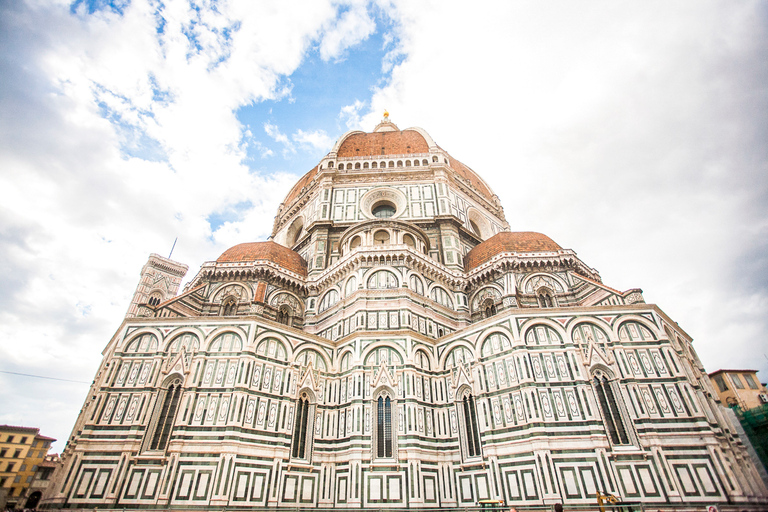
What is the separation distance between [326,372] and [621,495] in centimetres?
1223

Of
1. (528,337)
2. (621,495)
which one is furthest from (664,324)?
(621,495)

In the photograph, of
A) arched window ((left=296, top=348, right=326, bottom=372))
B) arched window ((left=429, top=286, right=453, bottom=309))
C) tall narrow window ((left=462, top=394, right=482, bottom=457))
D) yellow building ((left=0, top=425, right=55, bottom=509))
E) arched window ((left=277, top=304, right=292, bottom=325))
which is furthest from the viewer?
yellow building ((left=0, top=425, right=55, bottom=509))

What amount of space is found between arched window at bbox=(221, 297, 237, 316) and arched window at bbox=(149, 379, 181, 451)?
6.14m

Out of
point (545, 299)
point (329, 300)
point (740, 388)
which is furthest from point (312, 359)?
point (740, 388)

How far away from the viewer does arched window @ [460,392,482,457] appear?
51.7 feet

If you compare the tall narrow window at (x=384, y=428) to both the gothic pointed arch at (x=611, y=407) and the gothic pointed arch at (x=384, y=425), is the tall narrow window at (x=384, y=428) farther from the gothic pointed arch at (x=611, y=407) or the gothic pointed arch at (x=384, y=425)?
the gothic pointed arch at (x=611, y=407)

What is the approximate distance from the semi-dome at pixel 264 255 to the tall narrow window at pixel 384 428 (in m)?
10.5

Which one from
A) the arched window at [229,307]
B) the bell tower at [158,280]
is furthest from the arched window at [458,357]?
the bell tower at [158,280]

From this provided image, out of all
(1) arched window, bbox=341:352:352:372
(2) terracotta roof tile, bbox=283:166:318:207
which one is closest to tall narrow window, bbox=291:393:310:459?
(1) arched window, bbox=341:352:352:372

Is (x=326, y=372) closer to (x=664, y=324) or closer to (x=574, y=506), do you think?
(x=574, y=506)

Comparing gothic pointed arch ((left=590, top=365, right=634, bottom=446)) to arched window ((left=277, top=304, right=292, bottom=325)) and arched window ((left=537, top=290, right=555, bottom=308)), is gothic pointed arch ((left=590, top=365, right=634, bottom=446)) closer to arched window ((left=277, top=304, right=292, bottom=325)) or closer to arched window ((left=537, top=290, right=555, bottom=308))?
arched window ((left=537, top=290, right=555, bottom=308))

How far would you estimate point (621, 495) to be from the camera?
12766 millimetres

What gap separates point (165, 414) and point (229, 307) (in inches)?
298

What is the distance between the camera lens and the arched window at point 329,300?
71.8ft
